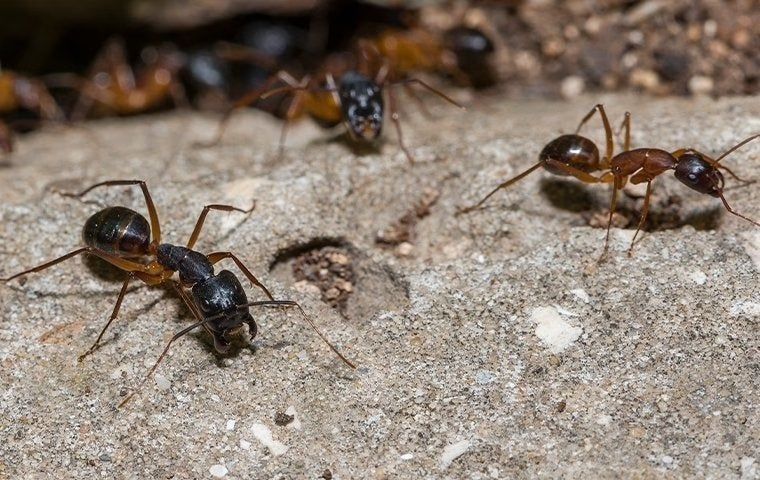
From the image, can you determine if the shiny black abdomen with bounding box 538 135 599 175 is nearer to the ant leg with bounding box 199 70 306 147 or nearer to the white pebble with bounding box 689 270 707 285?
the white pebble with bounding box 689 270 707 285

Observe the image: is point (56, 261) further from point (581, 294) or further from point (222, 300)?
point (581, 294)

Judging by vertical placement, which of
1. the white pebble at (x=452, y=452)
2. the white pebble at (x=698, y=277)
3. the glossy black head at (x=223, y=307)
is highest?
the white pebble at (x=698, y=277)

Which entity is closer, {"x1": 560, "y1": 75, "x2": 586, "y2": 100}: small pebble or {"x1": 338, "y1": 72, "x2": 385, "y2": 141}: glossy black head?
{"x1": 338, "y1": 72, "x2": 385, "y2": 141}: glossy black head

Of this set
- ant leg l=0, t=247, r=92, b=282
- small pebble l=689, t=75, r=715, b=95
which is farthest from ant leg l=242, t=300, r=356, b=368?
small pebble l=689, t=75, r=715, b=95

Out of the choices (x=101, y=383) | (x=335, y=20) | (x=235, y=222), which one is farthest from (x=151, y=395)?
(x=335, y=20)

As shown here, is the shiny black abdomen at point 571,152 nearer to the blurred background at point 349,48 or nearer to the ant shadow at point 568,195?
the ant shadow at point 568,195

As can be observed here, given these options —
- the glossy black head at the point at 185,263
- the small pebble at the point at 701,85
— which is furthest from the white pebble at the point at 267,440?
the small pebble at the point at 701,85
